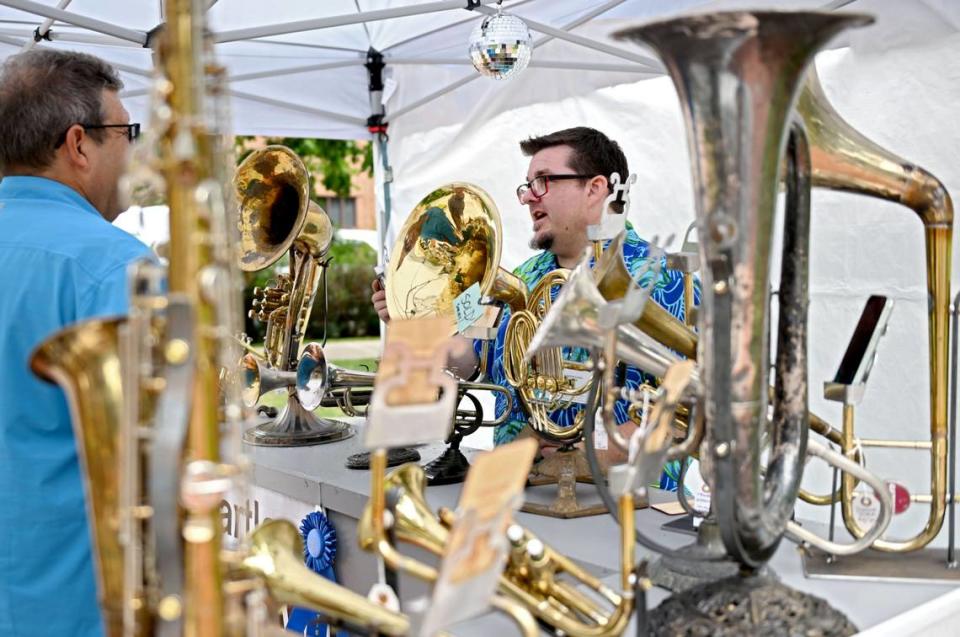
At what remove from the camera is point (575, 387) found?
2031mm

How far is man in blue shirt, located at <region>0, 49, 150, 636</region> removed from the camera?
4.70 feet

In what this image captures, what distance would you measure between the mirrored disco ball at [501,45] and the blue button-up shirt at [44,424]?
6.21 ft

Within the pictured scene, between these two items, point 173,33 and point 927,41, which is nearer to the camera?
point 173,33

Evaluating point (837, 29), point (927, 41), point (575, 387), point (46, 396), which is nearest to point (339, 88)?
point (927, 41)

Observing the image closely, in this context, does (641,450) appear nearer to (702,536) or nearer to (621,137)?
(702,536)

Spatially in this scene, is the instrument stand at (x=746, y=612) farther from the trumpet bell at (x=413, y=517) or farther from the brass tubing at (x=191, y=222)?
the brass tubing at (x=191, y=222)

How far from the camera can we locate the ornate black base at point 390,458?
2.41 metres

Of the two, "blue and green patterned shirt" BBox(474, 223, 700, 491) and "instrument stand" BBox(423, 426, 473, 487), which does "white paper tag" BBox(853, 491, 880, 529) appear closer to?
"blue and green patterned shirt" BBox(474, 223, 700, 491)

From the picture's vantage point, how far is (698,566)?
4.60ft

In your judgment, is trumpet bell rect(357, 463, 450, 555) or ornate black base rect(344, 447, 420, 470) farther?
ornate black base rect(344, 447, 420, 470)

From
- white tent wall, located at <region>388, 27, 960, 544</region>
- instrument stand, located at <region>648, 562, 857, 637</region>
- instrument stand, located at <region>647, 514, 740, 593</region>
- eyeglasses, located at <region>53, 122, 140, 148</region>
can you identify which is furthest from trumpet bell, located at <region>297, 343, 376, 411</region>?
instrument stand, located at <region>648, 562, 857, 637</region>

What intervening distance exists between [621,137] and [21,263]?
2.98m

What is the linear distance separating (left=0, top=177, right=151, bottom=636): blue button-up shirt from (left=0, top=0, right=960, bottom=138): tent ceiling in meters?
2.18

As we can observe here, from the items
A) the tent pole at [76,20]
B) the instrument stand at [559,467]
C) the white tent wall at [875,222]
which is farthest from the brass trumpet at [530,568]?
the tent pole at [76,20]
